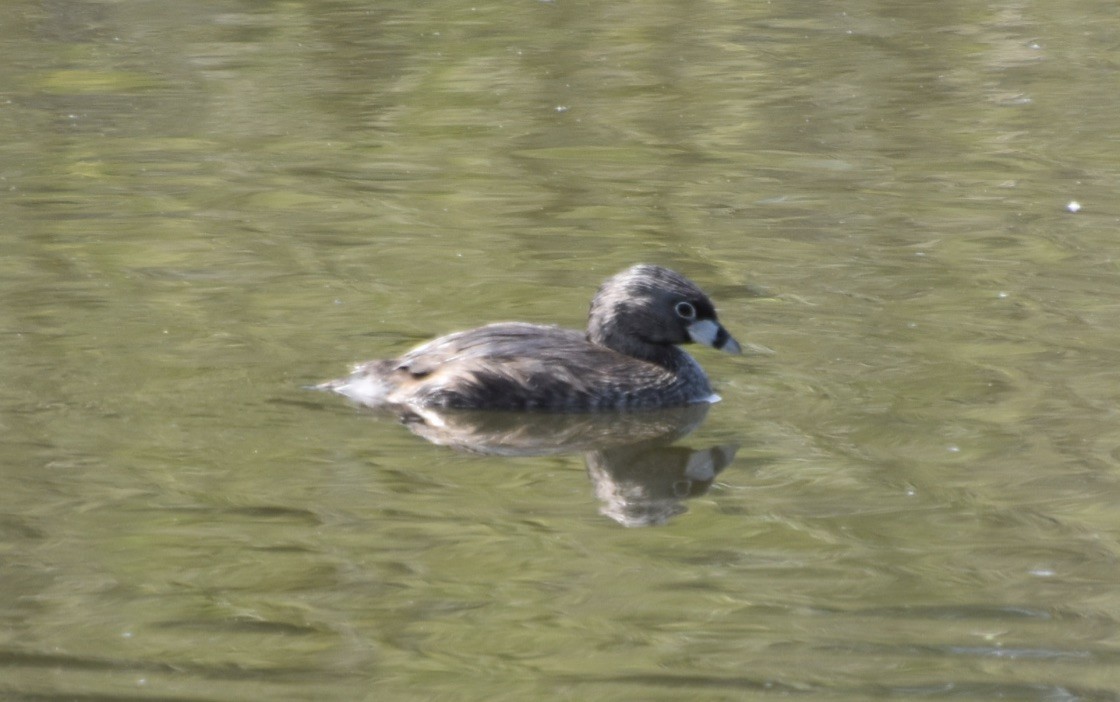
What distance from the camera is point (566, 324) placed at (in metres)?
9.54

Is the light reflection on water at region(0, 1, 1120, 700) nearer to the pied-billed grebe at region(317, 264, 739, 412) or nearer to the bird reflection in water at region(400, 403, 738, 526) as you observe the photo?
the bird reflection in water at region(400, 403, 738, 526)

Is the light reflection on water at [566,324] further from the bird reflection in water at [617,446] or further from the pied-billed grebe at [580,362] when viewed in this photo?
the pied-billed grebe at [580,362]

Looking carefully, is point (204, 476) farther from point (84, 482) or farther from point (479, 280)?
point (479, 280)

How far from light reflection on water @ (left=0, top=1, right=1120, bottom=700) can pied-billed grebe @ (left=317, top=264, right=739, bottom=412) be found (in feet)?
0.80

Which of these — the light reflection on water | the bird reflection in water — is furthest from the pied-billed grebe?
the light reflection on water

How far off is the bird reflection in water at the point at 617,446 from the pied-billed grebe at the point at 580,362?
72mm

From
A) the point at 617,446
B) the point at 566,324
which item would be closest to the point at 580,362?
the point at 617,446

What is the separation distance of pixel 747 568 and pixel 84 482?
8.02ft

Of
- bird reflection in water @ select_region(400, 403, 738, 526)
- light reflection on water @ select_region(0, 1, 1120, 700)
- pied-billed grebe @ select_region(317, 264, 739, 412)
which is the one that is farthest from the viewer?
pied-billed grebe @ select_region(317, 264, 739, 412)

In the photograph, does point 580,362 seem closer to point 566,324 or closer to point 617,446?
point 617,446

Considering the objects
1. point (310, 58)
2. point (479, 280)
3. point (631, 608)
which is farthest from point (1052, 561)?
point (310, 58)

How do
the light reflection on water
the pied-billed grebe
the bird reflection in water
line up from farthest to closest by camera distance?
the pied-billed grebe < the bird reflection in water < the light reflection on water

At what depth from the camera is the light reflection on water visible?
5.72 metres

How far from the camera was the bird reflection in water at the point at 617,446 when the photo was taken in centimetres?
723
